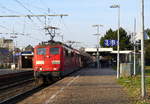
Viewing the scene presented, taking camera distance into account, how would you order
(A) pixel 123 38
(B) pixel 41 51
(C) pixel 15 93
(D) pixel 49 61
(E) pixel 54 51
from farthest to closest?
(A) pixel 123 38 < (B) pixel 41 51 < (E) pixel 54 51 < (D) pixel 49 61 < (C) pixel 15 93

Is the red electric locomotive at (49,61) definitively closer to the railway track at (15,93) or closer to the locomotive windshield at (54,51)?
the locomotive windshield at (54,51)

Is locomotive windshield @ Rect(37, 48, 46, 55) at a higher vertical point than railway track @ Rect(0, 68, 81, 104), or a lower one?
higher

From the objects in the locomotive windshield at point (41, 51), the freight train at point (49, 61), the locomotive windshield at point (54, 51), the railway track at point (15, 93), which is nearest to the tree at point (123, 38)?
the freight train at point (49, 61)

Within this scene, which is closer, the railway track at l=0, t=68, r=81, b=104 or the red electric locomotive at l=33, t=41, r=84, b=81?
the railway track at l=0, t=68, r=81, b=104

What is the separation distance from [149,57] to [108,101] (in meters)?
54.6

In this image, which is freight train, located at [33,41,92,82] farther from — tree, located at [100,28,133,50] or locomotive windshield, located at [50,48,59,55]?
tree, located at [100,28,133,50]

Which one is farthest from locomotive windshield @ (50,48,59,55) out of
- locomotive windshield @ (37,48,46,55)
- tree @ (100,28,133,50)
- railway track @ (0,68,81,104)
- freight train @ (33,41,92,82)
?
tree @ (100,28,133,50)

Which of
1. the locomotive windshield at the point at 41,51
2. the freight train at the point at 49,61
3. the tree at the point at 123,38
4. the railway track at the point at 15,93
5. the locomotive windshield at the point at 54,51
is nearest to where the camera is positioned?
the railway track at the point at 15,93

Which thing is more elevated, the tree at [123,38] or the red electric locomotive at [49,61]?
the tree at [123,38]

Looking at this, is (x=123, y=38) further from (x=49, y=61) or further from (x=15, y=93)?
(x=15, y=93)

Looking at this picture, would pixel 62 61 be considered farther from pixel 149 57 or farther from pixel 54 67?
pixel 149 57

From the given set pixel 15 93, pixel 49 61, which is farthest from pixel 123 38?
pixel 15 93

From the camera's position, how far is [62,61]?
2450 centimetres

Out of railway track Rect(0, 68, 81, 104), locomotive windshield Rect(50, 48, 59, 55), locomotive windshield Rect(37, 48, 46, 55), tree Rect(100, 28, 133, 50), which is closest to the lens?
railway track Rect(0, 68, 81, 104)
